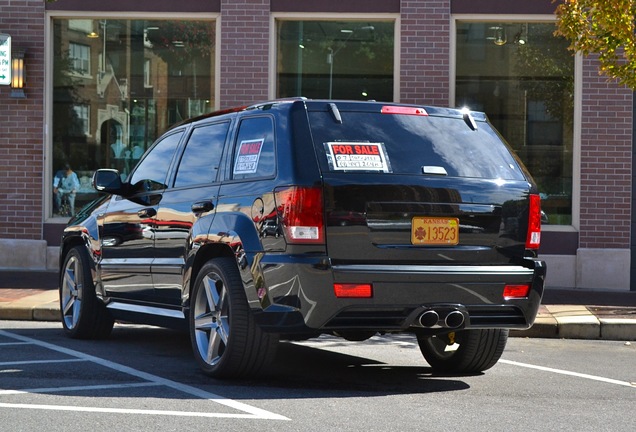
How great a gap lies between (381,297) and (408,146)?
1.01 m

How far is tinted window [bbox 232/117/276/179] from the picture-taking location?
745 centimetres

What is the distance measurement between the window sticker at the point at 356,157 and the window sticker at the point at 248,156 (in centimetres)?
55

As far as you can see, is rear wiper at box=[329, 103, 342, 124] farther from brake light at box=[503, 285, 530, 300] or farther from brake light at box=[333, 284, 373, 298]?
brake light at box=[503, 285, 530, 300]

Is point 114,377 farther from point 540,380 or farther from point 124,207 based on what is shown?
point 540,380

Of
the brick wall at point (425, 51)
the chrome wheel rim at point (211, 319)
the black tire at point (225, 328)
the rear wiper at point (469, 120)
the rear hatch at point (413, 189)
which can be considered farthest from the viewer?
the brick wall at point (425, 51)

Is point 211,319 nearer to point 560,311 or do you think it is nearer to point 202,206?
point 202,206

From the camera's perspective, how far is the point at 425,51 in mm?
16297

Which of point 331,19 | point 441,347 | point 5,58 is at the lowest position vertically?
point 441,347

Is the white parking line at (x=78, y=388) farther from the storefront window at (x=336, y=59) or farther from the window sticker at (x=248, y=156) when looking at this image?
the storefront window at (x=336, y=59)

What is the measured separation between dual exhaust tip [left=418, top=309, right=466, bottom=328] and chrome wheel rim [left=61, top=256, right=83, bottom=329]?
3722 millimetres

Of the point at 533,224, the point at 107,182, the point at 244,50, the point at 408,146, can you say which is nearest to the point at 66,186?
the point at 244,50

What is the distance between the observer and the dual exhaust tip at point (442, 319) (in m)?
7.21

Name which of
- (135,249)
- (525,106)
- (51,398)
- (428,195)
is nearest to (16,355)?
(135,249)

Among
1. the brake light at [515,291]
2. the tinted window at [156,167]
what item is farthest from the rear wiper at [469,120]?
the tinted window at [156,167]
